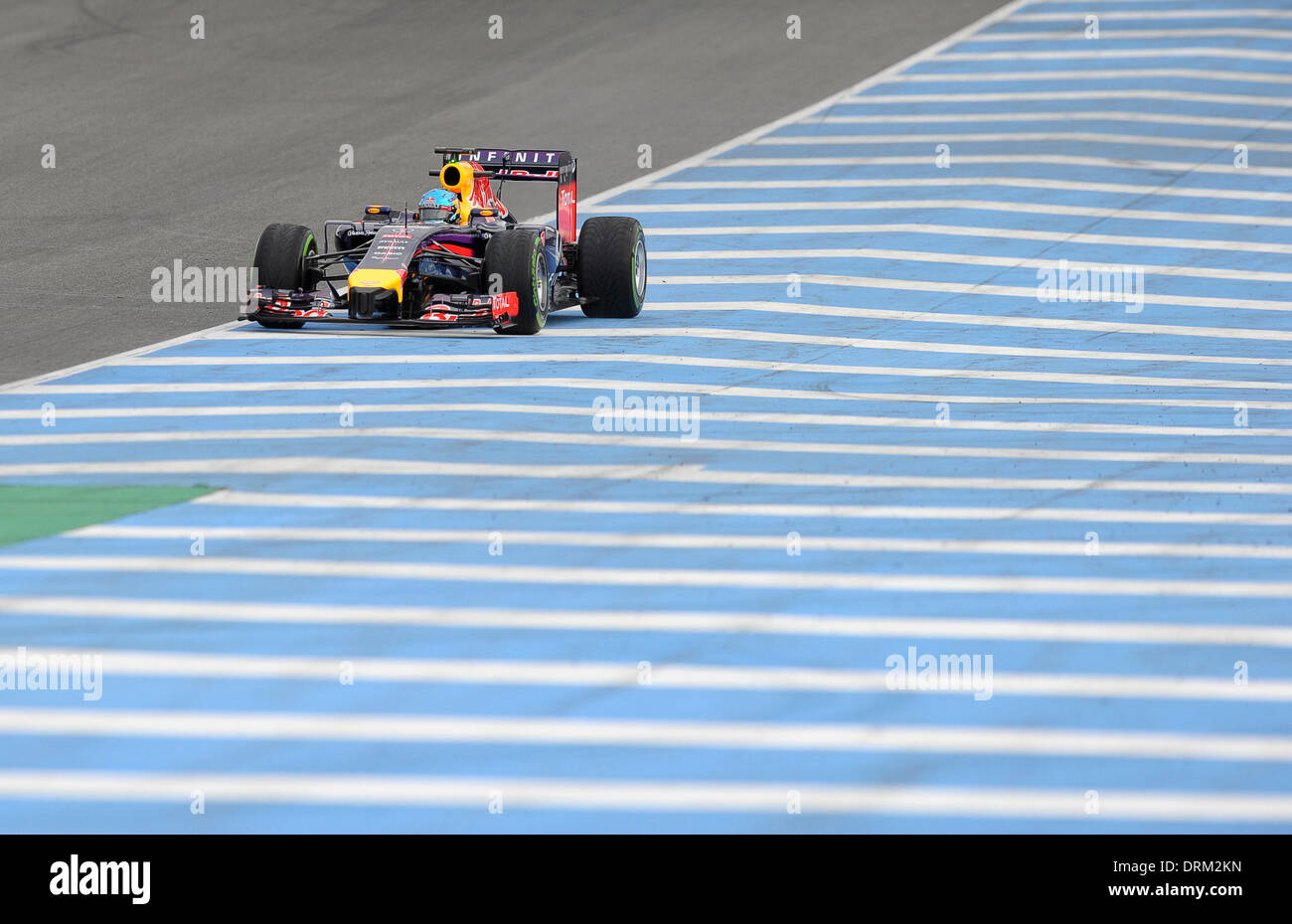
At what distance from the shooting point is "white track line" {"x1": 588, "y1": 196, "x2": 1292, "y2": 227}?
21.5 meters

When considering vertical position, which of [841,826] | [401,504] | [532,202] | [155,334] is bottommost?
[841,826]

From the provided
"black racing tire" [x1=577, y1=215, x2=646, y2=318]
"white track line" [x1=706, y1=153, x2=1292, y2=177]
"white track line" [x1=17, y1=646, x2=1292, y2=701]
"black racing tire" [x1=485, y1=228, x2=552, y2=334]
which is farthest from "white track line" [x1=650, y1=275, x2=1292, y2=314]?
"white track line" [x1=17, y1=646, x2=1292, y2=701]

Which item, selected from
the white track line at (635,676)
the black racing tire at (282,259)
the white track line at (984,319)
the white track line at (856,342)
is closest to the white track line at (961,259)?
the white track line at (984,319)

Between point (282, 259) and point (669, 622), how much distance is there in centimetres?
868

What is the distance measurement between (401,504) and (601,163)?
14.5 meters

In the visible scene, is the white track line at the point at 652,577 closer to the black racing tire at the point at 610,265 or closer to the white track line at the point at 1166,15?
the black racing tire at the point at 610,265

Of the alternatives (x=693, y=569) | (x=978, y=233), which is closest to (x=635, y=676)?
(x=693, y=569)

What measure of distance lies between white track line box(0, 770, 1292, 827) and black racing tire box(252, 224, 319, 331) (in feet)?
32.0

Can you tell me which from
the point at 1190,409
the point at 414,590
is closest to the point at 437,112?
the point at 1190,409

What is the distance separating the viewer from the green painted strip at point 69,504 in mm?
9695

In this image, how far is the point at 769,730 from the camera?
687 cm

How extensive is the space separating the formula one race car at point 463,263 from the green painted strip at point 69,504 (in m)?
5.09

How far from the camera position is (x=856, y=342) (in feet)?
52.6

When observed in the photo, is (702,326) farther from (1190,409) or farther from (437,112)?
(437,112)
